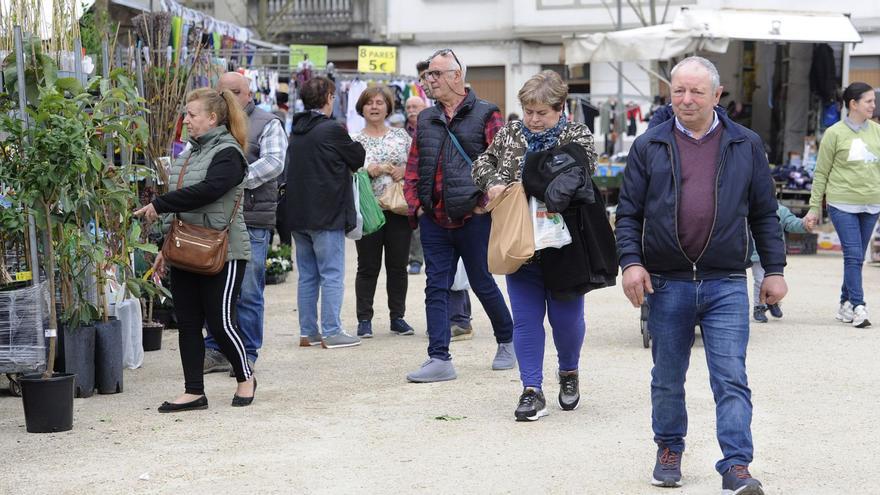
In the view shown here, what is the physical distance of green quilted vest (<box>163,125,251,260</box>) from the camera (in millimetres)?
7230

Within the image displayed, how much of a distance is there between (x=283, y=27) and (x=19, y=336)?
90.7ft

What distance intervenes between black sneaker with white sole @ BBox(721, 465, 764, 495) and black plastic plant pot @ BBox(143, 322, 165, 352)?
17.3 feet

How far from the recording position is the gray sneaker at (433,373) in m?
8.09

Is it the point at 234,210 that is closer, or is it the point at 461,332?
the point at 234,210

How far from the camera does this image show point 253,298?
845 centimetres

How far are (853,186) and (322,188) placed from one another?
13.6 feet

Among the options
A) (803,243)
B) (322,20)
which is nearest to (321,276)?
(803,243)

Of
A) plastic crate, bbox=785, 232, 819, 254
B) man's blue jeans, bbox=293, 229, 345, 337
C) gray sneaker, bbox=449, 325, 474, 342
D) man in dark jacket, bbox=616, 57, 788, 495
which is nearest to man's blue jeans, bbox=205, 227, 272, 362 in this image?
man's blue jeans, bbox=293, 229, 345, 337

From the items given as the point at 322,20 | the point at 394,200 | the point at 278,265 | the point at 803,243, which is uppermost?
the point at 322,20

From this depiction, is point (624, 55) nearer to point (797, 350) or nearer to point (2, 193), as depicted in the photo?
point (797, 350)

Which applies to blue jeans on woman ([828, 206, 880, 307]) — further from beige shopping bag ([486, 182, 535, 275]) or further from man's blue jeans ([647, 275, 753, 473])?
man's blue jeans ([647, 275, 753, 473])

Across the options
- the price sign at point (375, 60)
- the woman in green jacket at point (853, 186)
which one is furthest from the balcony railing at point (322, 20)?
the woman in green jacket at point (853, 186)

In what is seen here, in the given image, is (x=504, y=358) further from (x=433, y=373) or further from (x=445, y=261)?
(x=445, y=261)

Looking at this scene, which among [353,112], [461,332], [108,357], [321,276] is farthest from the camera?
[353,112]
